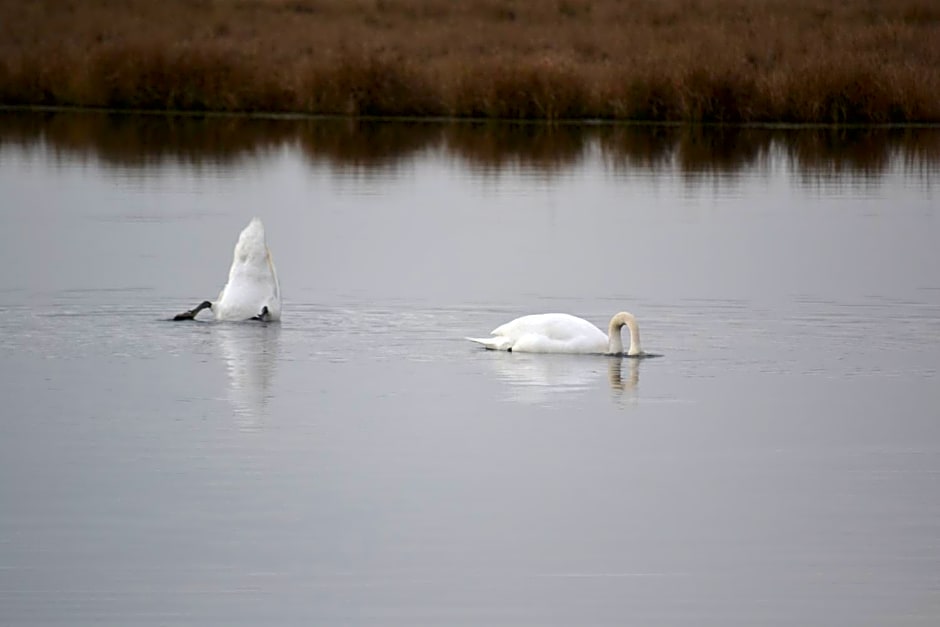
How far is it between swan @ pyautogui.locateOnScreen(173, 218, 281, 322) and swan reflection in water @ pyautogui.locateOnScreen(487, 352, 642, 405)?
1.63m

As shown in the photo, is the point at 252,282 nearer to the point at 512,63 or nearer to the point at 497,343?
the point at 497,343

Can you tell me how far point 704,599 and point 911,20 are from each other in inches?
1402

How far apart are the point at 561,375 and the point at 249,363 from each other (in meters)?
1.65

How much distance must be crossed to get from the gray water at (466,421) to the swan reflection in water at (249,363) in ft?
0.11

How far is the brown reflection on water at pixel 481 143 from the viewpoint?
2630 cm

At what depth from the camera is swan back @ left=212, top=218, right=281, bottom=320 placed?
41.8 feet

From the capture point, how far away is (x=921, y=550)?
7.56 meters

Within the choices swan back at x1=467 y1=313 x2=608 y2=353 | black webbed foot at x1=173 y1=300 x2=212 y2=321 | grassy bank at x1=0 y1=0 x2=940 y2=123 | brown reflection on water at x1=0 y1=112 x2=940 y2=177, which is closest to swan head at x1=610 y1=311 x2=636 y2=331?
swan back at x1=467 y1=313 x2=608 y2=353

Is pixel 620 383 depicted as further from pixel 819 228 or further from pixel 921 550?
pixel 819 228

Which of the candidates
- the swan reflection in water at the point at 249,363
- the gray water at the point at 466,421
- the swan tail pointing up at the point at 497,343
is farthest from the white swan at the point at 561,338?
the swan reflection in water at the point at 249,363

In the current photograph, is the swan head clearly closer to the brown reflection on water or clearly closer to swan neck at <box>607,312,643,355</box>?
swan neck at <box>607,312,643,355</box>

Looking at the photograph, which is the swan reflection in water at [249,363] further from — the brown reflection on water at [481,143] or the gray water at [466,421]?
the brown reflection on water at [481,143]

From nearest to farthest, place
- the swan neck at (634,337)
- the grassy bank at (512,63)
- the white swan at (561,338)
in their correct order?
the swan neck at (634,337) → the white swan at (561,338) → the grassy bank at (512,63)

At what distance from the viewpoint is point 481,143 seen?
2880 centimetres
